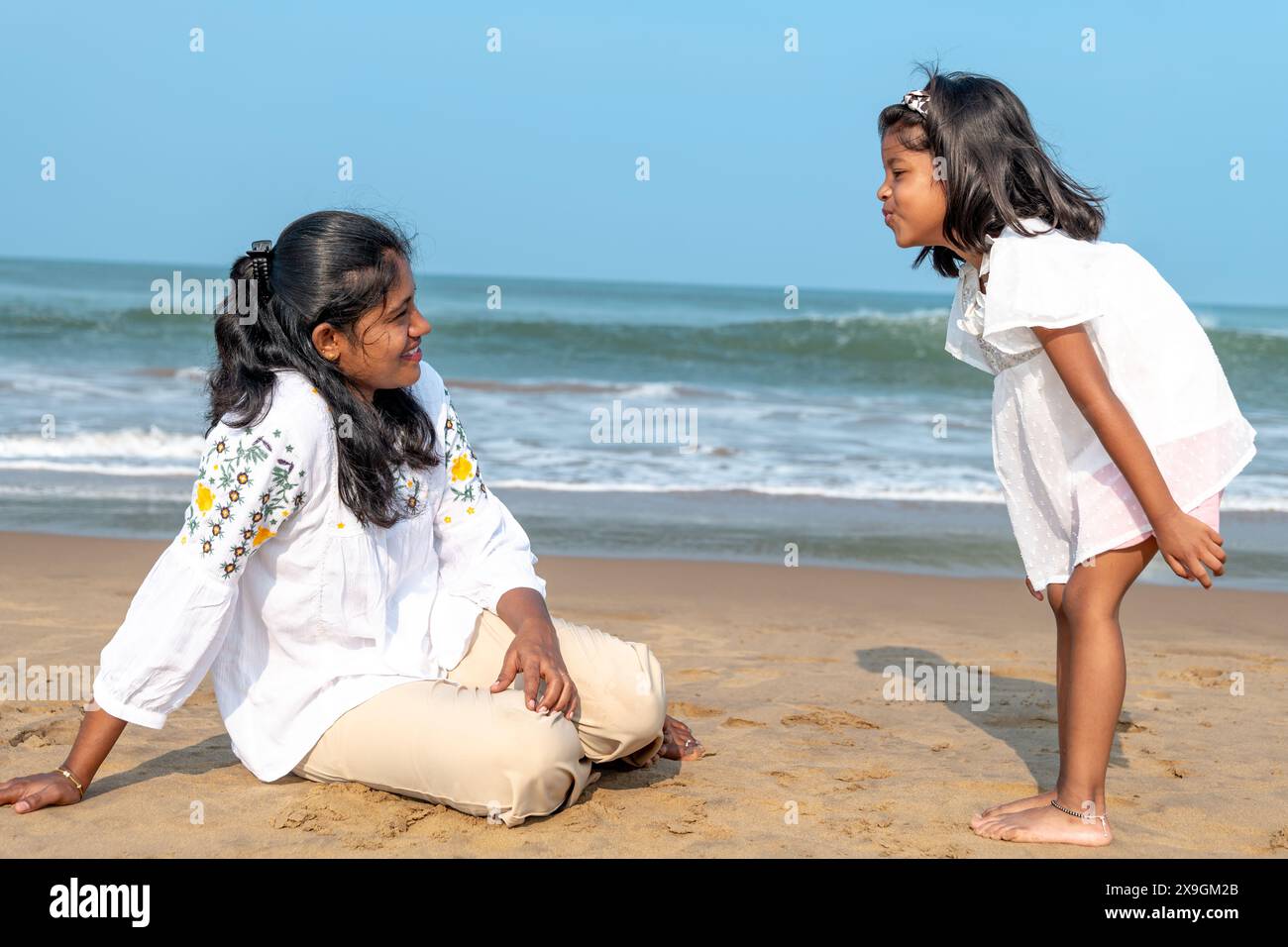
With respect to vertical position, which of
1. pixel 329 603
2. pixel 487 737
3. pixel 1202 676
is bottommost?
pixel 1202 676

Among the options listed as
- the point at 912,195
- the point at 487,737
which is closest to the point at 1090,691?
the point at 912,195

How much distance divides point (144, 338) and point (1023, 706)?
19.0 metres

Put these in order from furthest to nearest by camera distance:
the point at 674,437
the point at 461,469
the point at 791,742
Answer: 1. the point at 674,437
2. the point at 791,742
3. the point at 461,469

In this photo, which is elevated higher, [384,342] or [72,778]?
[384,342]

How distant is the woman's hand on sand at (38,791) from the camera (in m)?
2.74

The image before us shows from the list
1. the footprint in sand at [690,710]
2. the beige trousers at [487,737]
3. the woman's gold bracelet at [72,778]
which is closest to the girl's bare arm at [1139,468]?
the beige trousers at [487,737]

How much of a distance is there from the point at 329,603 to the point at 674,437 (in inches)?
346

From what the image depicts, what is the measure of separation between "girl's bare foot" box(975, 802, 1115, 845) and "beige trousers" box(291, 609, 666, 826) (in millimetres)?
797

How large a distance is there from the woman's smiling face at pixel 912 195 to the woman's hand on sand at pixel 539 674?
1.21 meters

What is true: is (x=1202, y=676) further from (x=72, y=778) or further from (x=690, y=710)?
(x=72, y=778)

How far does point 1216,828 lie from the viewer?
9.62ft

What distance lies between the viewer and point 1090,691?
2.77 m

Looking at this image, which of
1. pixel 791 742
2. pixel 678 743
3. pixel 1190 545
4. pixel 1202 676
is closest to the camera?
pixel 1190 545
